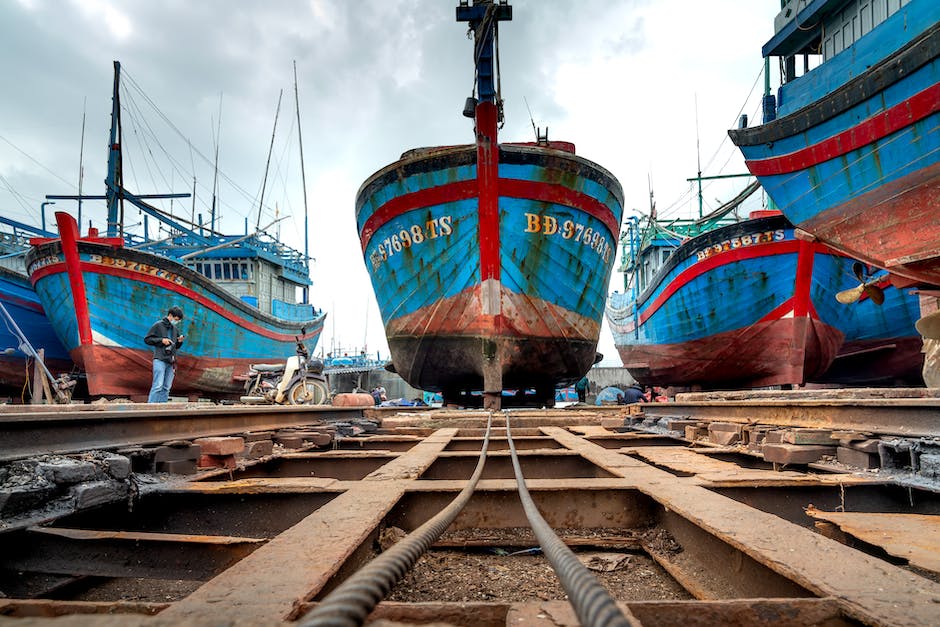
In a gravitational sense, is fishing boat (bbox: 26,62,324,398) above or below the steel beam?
above

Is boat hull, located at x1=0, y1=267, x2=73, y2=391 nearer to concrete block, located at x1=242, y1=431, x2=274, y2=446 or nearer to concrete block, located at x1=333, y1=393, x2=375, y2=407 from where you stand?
concrete block, located at x1=333, y1=393, x2=375, y2=407

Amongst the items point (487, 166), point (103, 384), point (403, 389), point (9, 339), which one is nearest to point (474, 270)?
point (487, 166)

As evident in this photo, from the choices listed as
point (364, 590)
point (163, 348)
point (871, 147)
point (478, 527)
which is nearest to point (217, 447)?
point (478, 527)

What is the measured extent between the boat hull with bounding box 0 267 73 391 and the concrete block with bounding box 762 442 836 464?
14992 mm

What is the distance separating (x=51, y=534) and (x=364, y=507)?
0.93 metres

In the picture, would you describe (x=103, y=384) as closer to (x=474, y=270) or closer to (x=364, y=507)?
(x=474, y=270)

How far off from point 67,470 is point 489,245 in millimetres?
5571

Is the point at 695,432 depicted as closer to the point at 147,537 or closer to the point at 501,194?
the point at 147,537

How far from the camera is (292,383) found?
8.67m

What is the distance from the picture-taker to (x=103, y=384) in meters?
10.8

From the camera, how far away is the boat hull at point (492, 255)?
6879 mm

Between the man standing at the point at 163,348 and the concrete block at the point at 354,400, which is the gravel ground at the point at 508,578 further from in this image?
the man standing at the point at 163,348

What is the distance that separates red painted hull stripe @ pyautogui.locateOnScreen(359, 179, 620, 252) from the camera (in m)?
6.88

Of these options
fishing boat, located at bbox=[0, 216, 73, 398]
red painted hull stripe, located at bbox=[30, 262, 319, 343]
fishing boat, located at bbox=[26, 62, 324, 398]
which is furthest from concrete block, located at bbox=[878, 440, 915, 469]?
fishing boat, located at bbox=[0, 216, 73, 398]
